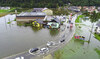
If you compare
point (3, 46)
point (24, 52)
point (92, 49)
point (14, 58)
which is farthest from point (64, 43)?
point (3, 46)

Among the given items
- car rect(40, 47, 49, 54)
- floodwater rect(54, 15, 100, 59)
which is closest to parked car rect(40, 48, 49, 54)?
car rect(40, 47, 49, 54)

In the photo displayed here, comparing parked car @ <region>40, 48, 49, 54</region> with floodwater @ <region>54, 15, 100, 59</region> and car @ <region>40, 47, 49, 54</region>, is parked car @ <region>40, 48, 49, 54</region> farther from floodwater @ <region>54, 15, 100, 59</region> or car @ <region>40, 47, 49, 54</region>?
floodwater @ <region>54, 15, 100, 59</region>

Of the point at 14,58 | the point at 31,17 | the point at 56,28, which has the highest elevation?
the point at 31,17

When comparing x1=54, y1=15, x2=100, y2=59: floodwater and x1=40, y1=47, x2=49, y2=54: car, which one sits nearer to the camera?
x1=54, y1=15, x2=100, y2=59: floodwater

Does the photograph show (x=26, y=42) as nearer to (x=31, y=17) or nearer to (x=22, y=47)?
(x=22, y=47)

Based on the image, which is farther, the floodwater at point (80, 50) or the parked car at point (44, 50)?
the parked car at point (44, 50)

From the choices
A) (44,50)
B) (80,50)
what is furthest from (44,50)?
(80,50)

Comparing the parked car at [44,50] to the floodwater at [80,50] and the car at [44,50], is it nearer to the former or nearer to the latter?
the car at [44,50]

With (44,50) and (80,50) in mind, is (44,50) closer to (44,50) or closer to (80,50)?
(44,50)

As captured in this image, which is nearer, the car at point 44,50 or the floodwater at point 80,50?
the floodwater at point 80,50

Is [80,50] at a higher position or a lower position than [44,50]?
lower

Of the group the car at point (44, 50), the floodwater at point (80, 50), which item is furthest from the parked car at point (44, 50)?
the floodwater at point (80, 50)
